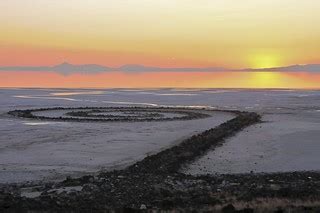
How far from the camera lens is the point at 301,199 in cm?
1267

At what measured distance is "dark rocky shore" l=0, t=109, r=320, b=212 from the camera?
11.6 m

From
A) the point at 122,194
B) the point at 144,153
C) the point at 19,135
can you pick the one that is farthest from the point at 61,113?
the point at 122,194

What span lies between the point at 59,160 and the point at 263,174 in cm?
728

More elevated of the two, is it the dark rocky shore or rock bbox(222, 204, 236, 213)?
rock bbox(222, 204, 236, 213)

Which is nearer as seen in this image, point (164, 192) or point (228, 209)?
point (228, 209)

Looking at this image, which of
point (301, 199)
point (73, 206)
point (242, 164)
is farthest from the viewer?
point (242, 164)

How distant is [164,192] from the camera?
1347 cm

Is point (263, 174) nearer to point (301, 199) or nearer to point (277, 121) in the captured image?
point (301, 199)

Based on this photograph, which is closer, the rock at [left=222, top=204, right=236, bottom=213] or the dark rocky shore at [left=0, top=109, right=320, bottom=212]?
the rock at [left=222, top=204, right=236, bottom=213]

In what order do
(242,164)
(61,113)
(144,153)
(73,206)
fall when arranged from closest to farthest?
(73,206)
(242,164)
(144,153)
(61,113)

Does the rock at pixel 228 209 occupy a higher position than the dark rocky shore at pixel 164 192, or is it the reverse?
the rock at pixel 228 209

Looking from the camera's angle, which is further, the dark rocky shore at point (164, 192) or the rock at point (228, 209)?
the dark rocky shore at point (164, 192)

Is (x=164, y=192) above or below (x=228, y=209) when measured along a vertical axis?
below

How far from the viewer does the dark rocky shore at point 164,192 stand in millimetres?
11648
